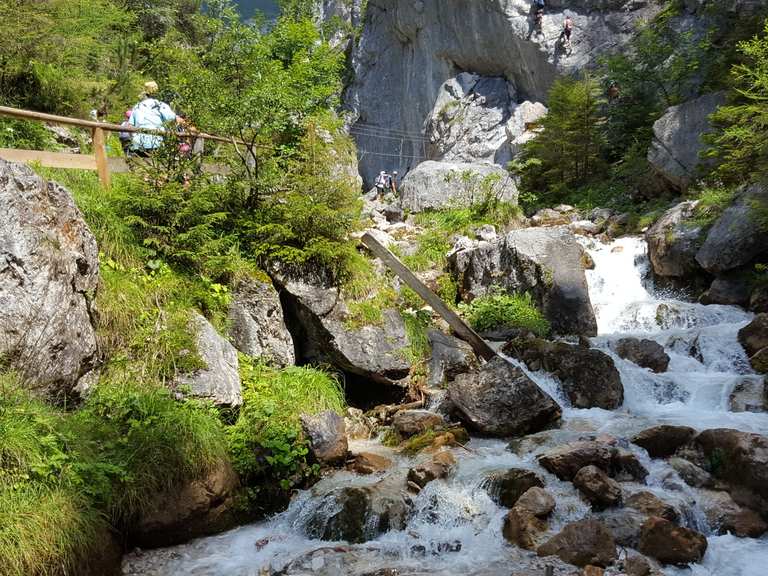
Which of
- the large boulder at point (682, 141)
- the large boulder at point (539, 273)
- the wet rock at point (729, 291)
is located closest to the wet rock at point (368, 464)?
the large boulder at point (539, 273)

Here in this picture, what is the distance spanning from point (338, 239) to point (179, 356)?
3.41 metres

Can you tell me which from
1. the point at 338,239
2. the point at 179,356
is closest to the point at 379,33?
the point at 338,239

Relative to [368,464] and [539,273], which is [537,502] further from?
[539,273]

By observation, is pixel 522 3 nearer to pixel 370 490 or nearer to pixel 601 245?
pixel 601 245

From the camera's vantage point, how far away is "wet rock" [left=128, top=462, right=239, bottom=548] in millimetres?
5203

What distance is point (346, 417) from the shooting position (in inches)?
320

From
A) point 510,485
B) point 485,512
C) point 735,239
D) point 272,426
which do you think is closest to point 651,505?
point 510,485

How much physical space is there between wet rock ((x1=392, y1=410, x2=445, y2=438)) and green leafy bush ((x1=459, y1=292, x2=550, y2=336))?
12.1 feet

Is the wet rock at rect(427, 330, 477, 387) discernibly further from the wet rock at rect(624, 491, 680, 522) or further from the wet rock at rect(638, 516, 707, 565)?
the wet rock at rect(638, 516, 707, 565)

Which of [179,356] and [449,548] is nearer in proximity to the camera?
[449,548]

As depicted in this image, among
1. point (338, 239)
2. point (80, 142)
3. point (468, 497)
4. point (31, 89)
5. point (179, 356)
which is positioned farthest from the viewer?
point (31, 89)

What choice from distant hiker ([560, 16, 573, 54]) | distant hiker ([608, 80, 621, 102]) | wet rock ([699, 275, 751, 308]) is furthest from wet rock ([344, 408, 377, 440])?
distant hiker ([560, 16, 573, 54])

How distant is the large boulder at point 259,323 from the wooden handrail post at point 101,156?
240 centimetres

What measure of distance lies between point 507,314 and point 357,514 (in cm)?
646
